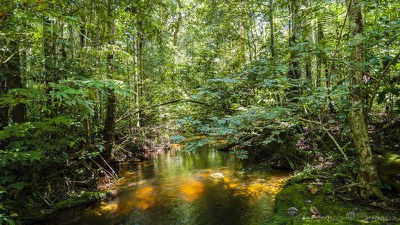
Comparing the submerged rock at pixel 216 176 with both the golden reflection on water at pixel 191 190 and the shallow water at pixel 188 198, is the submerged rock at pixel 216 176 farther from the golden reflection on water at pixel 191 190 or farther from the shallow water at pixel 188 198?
the golden reflection on water at pixel 191 190

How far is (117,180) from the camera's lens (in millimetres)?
8625

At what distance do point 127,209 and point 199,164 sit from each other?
4.73 m

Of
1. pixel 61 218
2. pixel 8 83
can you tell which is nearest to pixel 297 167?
pixel 61 218

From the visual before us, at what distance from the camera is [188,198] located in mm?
7113

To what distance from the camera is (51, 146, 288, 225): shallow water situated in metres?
5.87

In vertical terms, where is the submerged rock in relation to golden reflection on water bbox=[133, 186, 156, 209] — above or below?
above

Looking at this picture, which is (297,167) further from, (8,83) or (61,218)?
(8,83)

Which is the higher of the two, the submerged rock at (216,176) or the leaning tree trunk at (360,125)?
the leaning tree trunk at (360,125)

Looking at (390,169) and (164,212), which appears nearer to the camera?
(390,169)

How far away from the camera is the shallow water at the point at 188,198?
587 cm

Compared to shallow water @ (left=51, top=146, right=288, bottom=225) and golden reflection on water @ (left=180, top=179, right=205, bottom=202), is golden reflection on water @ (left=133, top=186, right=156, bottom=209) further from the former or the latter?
golden reflection on water @ (left=180, top=179, right=205, bottom=202)

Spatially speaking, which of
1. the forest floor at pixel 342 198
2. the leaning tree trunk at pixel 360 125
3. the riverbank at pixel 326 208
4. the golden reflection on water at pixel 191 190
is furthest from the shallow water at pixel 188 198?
the leaning tree trunk at pixel 360 125

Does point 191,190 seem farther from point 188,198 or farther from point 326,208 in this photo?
point 326,208

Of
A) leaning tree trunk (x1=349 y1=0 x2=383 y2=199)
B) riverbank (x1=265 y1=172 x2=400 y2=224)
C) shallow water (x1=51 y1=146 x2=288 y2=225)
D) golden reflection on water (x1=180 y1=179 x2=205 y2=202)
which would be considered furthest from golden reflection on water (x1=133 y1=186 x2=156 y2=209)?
leaning tree trunk (x1=349 y1=0 x2=383 y2=199)
